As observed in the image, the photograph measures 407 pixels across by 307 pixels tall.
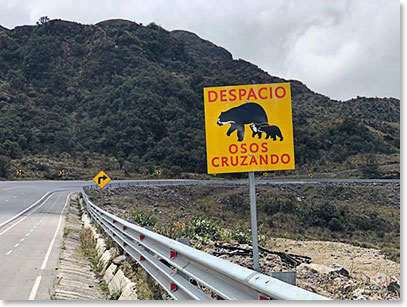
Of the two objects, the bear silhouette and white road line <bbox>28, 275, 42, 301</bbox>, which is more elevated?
the bear silhouette

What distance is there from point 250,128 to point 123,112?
88.1 m

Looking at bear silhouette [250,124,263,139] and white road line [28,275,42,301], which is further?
white road line [28,275,42,301]

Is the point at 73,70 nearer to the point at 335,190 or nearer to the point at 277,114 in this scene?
the point at 335,190

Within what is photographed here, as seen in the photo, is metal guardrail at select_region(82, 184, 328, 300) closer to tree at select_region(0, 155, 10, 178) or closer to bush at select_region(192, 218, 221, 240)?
bush at select_region(192, 218, 221, 240)

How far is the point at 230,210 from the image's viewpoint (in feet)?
129

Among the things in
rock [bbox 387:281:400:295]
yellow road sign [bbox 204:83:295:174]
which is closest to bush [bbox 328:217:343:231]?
rock [bbox 387:281:400:295]

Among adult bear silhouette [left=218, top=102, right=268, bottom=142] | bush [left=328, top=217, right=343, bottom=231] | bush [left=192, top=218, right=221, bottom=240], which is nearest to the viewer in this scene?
adult bear silhouette [left=218, top=102, right=268, bottom=142]

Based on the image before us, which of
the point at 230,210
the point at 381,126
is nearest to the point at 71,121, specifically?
the point at 381,126

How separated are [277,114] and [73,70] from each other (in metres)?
118

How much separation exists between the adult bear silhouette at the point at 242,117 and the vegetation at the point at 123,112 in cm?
5461

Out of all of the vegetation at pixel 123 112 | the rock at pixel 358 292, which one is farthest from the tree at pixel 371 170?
the rock at pixel 358 292

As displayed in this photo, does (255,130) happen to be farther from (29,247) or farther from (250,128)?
(29,247)

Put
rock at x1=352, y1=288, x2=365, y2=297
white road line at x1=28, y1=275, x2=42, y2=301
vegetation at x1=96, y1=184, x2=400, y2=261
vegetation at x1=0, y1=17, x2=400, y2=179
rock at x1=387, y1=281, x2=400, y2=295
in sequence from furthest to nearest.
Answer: vegetation at x1=0, y1=17, x2=400, y2=179 < vegetation at x1=96, y1=184, x2=400, y2=261 < rock at x1=387, y1=281, x2=400, y2=295 < white road line at x1=28, y1=275, x2=42, y2=301 < rock at x1=352, y1=288, x2=365, y2=297

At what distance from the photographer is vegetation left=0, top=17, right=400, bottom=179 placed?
75.8m
